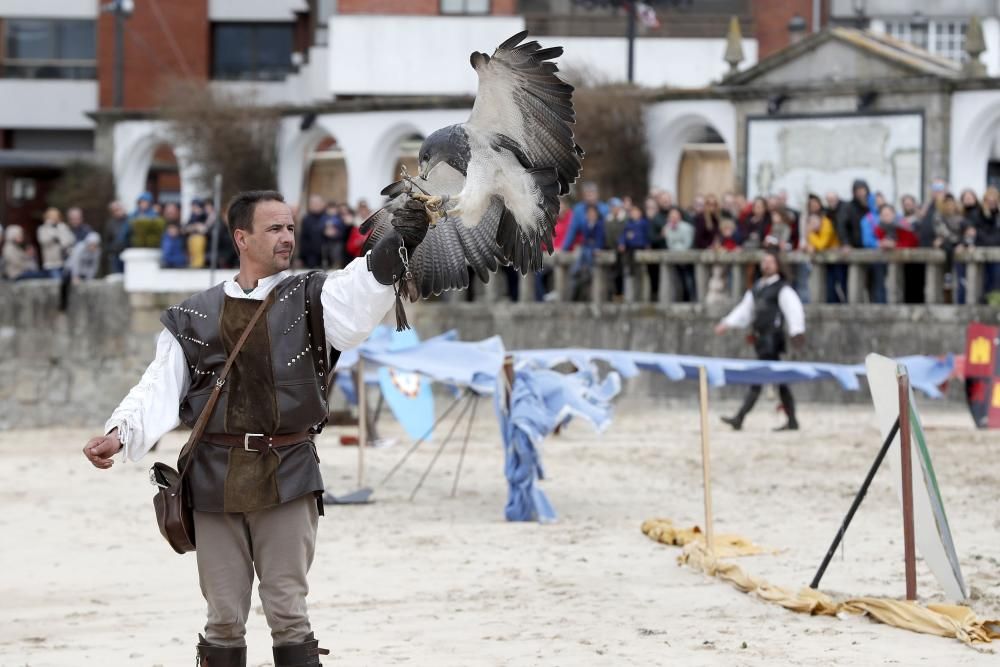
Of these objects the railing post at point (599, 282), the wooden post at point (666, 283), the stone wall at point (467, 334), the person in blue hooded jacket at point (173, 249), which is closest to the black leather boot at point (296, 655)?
the stone wall at point (467, 334)

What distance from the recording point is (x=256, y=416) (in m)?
A: 5.70

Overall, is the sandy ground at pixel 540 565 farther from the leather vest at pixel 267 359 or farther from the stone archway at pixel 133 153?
the stone archway at pixel 133 153

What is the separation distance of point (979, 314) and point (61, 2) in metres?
29.8

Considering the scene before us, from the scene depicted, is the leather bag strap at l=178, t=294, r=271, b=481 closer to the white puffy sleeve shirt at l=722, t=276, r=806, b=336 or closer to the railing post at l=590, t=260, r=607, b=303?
the white puffy sleeve shirt at l=722, t=276, r=806, b=336

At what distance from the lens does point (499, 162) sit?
19.8 ft

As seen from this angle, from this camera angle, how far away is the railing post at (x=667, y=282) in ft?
75.3

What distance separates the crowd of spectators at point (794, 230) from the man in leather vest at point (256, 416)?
47.8ft

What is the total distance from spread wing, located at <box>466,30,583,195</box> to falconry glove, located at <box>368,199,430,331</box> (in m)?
0.76

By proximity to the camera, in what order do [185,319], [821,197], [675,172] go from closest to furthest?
[185,319]
[821,197]
[675,172]

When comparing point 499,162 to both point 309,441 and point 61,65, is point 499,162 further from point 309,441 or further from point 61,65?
point 61,65

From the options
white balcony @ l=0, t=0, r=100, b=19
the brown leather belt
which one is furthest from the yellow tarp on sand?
white balcony @ l=0, t=0, r=100, b=19

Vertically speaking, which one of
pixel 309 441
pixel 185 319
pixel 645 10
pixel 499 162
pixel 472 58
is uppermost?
pixel 645 10

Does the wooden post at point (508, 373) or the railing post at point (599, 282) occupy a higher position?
the railing post at point (599, 282)

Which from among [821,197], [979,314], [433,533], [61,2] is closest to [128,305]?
[821,197]
